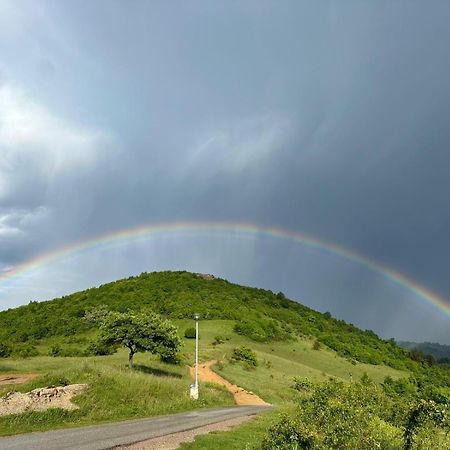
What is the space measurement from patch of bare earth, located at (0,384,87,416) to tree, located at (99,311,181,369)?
18.3 meters

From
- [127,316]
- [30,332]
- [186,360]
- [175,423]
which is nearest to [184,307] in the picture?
[30,332]

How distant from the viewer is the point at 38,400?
26062 mm

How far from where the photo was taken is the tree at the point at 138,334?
4744cm

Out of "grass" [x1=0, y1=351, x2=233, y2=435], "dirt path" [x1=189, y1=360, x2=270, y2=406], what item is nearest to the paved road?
"grass" [x1=0, y1=351, x2=233, y2=435]

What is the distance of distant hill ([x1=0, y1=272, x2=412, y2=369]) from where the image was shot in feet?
343

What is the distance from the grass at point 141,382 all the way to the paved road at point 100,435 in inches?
86.4

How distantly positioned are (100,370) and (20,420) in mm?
11775

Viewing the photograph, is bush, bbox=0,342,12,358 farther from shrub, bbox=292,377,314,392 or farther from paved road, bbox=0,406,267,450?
paved road, bbox=0,406,267,450

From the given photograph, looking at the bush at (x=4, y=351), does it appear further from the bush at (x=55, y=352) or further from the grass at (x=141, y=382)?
the grass at (x=141, y=382)

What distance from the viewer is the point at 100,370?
3550 centimetres

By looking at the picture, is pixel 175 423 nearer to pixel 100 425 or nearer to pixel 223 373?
pixel 100 425

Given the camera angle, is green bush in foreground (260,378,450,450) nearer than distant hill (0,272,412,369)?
Yes

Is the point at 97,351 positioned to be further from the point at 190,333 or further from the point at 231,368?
the point at 190,333

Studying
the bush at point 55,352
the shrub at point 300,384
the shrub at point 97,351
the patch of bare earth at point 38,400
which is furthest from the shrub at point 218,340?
the patch of bare earth at point 38,400
